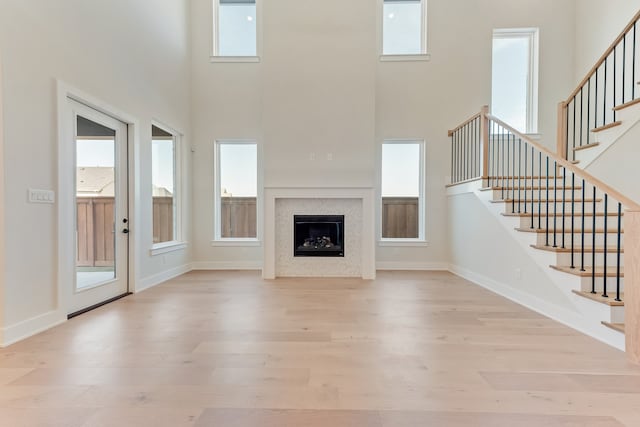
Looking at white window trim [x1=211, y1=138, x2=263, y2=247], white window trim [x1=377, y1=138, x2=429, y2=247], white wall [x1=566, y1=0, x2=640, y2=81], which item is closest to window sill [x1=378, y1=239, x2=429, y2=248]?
white window trim [x1=377, y1=138, x2=429, y2=247]

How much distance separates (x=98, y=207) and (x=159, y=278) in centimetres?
140

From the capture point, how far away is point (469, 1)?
558cm

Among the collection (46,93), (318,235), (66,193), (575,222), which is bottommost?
(318,235)

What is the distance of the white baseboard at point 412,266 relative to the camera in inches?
221

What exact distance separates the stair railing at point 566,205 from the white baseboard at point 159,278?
465 centimetres

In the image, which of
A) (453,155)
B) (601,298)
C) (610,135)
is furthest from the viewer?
(453,155)

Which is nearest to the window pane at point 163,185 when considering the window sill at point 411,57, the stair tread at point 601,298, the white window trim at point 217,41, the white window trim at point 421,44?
the white window trim at point 217,41

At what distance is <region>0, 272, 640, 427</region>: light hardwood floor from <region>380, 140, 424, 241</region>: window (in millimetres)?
2506

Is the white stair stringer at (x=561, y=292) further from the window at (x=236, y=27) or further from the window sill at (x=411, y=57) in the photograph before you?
the window at (x=236, y=27)

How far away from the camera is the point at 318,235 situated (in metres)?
5.21

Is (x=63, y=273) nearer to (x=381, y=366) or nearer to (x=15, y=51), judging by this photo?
(x=15, y=51)

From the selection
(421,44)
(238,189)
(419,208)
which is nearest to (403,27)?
(421,44)

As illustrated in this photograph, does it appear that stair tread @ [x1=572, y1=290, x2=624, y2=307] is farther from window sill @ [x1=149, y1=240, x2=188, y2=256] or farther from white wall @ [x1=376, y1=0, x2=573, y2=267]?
window sill @ [x1=149, y1=240, x2=188, y2=256]

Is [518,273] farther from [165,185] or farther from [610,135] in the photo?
[165,185]
